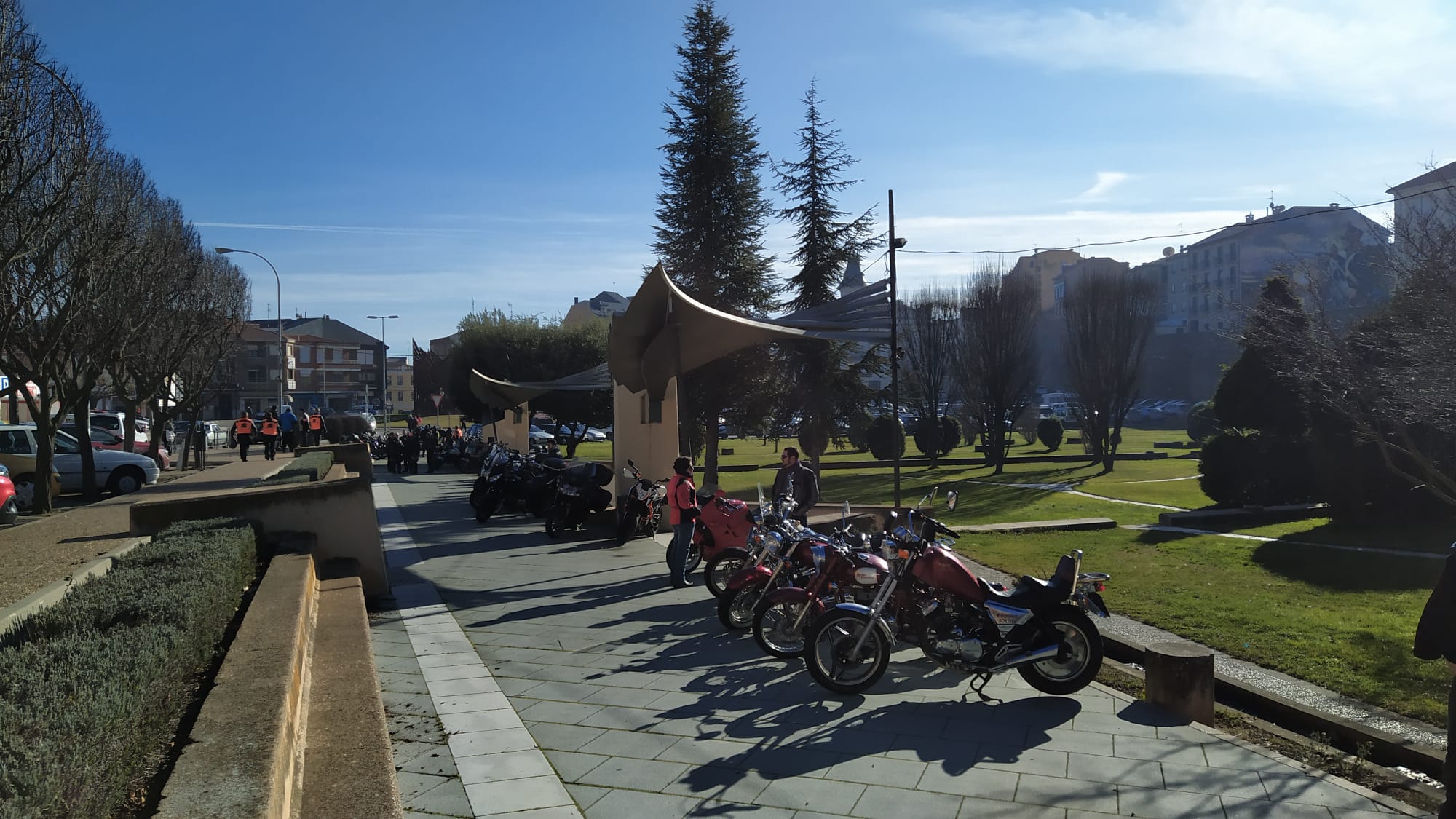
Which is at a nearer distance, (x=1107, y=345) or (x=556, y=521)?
(x=556, y=521)

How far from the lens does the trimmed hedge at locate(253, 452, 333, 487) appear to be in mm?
13074

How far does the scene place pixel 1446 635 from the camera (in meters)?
3.92

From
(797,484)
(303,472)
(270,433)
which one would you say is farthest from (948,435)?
(797,484)

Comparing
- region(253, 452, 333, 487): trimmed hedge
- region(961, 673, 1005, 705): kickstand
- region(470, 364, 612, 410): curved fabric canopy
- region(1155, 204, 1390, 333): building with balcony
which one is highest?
region(1155, 204, 1390, 333): building with balcony

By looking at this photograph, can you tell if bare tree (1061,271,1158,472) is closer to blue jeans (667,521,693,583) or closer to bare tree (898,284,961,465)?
bare tree (898,284,961,465)

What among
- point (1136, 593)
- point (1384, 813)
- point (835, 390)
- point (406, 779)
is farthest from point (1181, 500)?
point (406, 779)

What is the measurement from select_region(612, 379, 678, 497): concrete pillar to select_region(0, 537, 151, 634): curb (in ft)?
24.9

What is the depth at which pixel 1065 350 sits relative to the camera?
38.0 metres

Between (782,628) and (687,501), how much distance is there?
3069 millimetres

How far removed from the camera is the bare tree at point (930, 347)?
39125 mm

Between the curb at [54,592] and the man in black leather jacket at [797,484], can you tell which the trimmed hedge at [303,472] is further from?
the man in black leather jacket at [797,484]

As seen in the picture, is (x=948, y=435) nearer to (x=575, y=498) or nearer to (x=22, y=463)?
(x=575, y=498)

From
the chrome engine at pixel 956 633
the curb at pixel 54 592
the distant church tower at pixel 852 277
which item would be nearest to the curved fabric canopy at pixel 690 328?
the curb at pixel 54 592

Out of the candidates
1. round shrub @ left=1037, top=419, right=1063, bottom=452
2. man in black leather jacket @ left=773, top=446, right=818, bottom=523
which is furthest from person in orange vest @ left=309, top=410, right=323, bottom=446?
round shrub @ left=1037, top=419, right=1063, bottom=452
